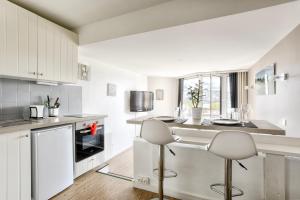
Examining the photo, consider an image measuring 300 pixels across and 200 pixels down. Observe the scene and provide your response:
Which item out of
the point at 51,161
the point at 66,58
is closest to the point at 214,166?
the point at 51,161

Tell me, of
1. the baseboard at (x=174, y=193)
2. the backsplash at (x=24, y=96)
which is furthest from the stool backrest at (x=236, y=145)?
the backsplash at (x=24, y=96)

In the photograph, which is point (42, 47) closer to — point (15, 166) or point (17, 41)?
point (17, 41)

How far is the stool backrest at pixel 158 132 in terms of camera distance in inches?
66.6

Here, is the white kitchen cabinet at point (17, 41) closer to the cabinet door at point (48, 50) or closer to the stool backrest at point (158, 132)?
the cabinet door at point (48, 50)

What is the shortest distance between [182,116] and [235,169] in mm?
916

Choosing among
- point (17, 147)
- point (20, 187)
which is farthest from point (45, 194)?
point (17, 147)

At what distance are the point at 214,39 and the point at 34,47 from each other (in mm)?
2488

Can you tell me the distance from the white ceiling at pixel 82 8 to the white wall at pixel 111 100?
1.05m

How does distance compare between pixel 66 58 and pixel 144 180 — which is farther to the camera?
pixel 66 58

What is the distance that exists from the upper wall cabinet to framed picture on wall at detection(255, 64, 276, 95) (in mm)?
3323

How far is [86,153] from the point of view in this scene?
275 centimetres

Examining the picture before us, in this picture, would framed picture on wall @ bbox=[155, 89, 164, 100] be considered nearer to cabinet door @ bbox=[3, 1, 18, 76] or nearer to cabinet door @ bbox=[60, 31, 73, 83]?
cabinet door @ bbox=[60, 31, 73, 83]

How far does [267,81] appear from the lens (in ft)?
9.70

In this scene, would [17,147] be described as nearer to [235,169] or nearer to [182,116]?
[182,116]
